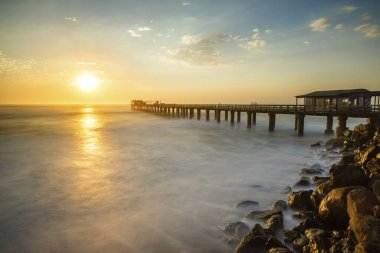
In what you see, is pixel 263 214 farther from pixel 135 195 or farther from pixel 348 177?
pixel 135 195

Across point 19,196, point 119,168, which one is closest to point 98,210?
point 19,196

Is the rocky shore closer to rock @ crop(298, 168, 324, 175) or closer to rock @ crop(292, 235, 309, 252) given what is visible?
rock @ crop(292, 235, 309, 252)

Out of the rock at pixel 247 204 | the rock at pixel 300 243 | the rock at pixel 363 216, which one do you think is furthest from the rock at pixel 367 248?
the rock at pixel 247 204

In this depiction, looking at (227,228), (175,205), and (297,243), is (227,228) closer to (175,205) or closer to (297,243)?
(297,243)

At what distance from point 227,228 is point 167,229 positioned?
1951 mm

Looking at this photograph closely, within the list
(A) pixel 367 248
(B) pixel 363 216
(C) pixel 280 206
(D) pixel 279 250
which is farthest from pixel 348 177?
(D) pixel 279 250

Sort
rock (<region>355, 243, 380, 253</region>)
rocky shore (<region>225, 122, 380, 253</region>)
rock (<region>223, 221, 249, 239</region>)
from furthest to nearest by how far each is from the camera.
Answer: rock (<region>223, 221, 249, 239</region>) → rocky shore (<region>225, 122, 380, 253</region>) → rock (<region>355, 243, 380, 253</region>)

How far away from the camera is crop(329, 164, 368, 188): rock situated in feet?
23.2

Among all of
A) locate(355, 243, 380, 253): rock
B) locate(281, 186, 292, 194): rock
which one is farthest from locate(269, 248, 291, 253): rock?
locate(281, 186, 292, 194): rock

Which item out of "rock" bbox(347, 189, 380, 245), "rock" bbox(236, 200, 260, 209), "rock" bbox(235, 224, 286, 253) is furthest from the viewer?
"rock" bbox(236, 200, 260, 209)

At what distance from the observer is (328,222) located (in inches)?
245

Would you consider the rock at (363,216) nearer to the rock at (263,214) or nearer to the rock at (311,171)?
the rock at (263,214)

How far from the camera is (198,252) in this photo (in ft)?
21.1

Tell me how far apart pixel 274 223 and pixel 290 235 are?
578 mm
